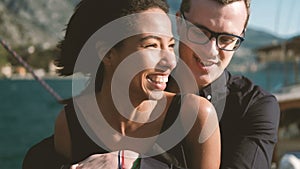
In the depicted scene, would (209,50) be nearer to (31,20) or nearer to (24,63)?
(24,63)

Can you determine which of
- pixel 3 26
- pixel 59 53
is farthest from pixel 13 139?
pixel 3 26

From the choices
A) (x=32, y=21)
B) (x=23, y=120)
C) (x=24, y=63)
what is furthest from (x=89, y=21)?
(x=32, y=21)

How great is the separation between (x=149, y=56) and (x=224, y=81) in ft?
1.20

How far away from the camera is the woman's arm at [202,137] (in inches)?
57.9

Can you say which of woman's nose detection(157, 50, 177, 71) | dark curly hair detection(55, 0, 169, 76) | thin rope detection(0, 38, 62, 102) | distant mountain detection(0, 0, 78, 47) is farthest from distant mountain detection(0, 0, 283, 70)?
woman's nose detection(157, 50, 177, 71)

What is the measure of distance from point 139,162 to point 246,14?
1.96ft

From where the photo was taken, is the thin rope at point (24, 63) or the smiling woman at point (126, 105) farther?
the thin rope at point (24, 63)

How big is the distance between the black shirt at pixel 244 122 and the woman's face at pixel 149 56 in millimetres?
257

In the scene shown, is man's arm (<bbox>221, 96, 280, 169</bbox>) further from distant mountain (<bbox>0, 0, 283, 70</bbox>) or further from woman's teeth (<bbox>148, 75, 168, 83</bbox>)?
distant mountain (<bbox>0, 0, 283, 70</bbox>)

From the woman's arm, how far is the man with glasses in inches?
3.8

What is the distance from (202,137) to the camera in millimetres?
1470

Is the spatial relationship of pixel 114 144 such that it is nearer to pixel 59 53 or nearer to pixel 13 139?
pixel 59 53

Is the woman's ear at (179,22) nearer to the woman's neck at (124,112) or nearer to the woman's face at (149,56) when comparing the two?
the woman's face at (149,56)

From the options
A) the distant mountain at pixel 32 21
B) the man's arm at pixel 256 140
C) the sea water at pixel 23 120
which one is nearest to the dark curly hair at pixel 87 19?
the man's arm at pixel 256 140
